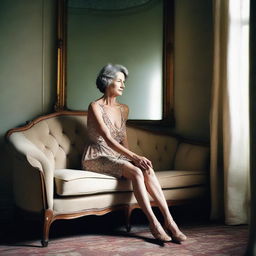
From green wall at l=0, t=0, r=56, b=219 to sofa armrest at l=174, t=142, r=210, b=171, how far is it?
3.80 ft

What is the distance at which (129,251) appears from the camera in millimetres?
2062

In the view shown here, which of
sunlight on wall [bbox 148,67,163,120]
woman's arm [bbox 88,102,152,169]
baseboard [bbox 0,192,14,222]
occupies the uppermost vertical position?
sunlight on wall [bbox 148,67,163,120]

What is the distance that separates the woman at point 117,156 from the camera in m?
2.28

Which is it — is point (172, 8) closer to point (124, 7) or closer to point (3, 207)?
point (124, 7)

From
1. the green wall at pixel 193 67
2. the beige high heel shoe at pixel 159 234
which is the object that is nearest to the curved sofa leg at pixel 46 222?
the beige high heel shoe at pixel 159 234

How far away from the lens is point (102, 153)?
2.61m

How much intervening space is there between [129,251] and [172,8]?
7.36 ft

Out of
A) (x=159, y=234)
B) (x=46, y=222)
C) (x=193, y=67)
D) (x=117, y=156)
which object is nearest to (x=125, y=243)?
(x=159, y=234)

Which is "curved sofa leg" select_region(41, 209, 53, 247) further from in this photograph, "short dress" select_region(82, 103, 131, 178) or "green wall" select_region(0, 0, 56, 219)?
"green wall" select_region(0, 0, 56, 219)

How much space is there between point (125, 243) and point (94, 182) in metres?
0.41

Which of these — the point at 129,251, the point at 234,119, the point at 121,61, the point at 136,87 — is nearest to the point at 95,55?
the point at 121,61

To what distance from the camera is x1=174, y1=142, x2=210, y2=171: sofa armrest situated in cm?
285

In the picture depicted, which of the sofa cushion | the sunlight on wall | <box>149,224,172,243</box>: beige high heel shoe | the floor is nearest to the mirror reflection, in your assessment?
the sunlight on wall

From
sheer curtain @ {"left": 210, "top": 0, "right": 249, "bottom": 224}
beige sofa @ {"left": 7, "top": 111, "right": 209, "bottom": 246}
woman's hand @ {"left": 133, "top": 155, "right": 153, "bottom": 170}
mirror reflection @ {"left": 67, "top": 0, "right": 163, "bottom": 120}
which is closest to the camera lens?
beige sofa @ {"left": 7, "top": 111, "right": 209, "bottom": 246}
